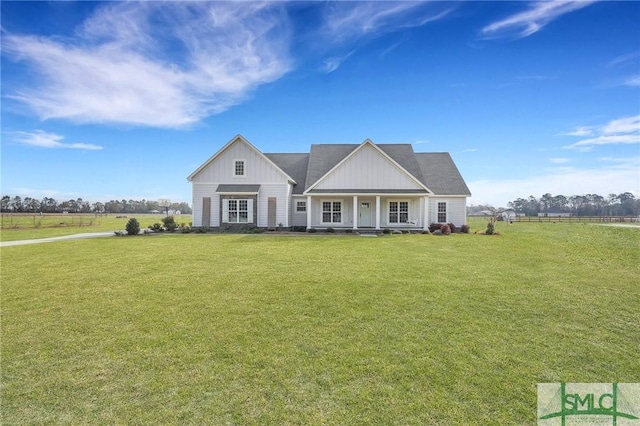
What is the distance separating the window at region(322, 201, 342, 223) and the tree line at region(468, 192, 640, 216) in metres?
74.8

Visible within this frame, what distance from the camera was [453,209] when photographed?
2636 cm

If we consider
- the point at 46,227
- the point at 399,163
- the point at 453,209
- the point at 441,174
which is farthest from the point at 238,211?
the point at 46,227

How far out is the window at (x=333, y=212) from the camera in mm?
25719

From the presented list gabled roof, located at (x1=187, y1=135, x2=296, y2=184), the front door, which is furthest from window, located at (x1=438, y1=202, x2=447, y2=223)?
gabled roof, located at (x1=187, y1=135, x2=296, y2=184)

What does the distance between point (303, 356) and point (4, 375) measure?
3.74 metres

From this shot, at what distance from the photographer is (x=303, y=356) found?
4332mm

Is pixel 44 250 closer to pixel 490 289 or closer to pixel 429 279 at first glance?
pixel 429 279

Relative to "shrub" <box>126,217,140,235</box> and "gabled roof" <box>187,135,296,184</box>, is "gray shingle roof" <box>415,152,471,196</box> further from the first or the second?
"shrub" <box>126,217,140,235</box>

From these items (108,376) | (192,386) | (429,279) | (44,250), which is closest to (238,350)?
(192,386)

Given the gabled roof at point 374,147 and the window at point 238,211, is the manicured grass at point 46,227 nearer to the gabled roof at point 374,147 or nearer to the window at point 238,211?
the window at point 238,211

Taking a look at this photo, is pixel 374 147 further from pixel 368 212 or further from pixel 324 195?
pixel 324 195

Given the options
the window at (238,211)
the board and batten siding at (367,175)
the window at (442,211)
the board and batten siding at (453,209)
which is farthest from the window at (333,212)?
the window at (442,211)

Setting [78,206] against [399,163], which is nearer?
[399,163]

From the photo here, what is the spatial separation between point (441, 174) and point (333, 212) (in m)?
10.7
